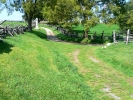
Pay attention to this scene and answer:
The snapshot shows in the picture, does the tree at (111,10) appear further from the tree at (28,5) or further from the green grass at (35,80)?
the green grass at (35,80)

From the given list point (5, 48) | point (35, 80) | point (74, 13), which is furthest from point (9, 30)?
point (74, 13)

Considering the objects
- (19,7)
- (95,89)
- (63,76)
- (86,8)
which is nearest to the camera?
(95,89)

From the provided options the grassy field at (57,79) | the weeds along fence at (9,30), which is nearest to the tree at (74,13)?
the weeds along fence at (9,30)

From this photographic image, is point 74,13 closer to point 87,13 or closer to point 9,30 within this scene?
point 87,13

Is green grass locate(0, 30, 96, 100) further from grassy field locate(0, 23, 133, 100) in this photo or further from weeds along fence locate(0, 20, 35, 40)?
weeds along fence locate(0, 20, 35, 40)

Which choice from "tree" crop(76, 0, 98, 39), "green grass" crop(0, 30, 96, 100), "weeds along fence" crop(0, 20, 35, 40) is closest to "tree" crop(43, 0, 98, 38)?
"tree" crop(76, 0, 98, 39)

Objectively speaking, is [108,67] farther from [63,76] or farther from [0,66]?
[0,66]

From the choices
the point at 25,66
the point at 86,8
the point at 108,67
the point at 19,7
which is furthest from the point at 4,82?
the point at 19,7

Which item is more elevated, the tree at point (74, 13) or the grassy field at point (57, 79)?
the tree at point (74, 13)

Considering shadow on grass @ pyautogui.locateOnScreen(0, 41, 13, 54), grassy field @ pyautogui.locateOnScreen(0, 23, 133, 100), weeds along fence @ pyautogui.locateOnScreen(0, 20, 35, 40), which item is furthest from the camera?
weeds along fence @ pyautogui.locateOnScreen(0, 20, 35, 40)

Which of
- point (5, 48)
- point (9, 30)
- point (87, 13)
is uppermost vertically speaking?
point (87, 13)

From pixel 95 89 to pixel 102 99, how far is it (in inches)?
52.9

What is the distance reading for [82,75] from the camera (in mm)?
15688

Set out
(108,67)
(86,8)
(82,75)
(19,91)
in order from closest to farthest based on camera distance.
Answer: (19,91)
(82,75)
(108,67)
(86,8)
